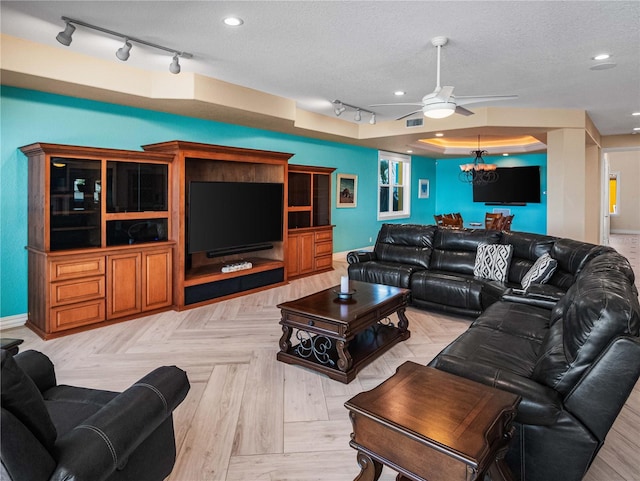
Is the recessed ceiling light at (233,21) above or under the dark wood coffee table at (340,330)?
above

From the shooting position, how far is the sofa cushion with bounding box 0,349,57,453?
1.12 m

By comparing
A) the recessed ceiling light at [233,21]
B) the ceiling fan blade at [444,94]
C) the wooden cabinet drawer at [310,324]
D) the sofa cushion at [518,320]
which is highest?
the recessed ceiling light at [233,21]

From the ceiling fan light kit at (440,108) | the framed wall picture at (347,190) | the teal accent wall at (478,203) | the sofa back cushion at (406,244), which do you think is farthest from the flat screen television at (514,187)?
the ceiling fan light kit at (440,108)

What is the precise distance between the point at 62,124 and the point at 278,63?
94.4 inches

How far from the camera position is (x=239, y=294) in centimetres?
545

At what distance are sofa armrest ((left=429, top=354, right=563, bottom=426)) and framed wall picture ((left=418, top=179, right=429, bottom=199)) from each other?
9604 millimetres

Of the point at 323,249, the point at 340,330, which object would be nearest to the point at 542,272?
the point at 340,330

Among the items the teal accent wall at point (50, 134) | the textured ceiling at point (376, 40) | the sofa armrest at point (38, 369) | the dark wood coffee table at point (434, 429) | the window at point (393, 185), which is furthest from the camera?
the window at point (393, 185)

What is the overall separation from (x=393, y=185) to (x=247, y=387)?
821 centimetres

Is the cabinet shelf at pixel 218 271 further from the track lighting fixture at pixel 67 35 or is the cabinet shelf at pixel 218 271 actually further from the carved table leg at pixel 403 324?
the track lighting fixture at pixel 67 35

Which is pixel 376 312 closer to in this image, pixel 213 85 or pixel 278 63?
pixel 278 63

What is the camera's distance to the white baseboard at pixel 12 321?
4047 mm

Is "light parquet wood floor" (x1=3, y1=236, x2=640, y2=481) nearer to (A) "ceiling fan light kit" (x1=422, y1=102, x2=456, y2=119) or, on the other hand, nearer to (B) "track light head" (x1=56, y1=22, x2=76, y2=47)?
(A) "ceiling fan light kit" (x1=422, y1=102, x2=456, y2=119)

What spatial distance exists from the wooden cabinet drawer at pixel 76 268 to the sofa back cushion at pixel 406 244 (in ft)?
11.5
